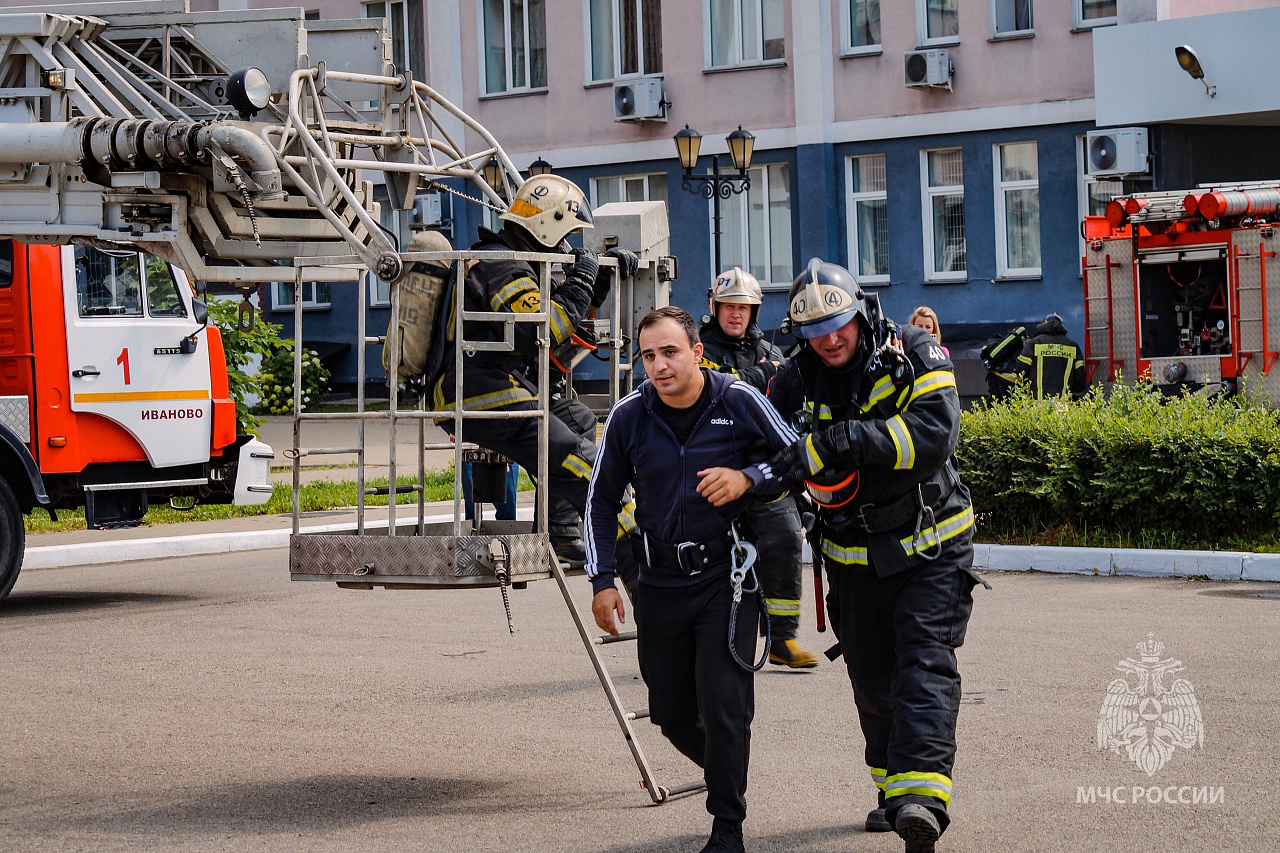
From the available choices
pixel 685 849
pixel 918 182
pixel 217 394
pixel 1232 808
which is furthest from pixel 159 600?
pixel 918 182

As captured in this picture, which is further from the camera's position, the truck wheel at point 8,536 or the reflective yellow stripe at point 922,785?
the truck wheel at point 8,536

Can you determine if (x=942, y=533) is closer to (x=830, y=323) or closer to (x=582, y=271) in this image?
(x=830, y=323)

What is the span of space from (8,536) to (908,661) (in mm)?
7515

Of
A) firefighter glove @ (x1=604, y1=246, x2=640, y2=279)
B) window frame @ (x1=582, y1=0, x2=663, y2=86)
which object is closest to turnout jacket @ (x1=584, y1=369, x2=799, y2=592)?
firefighter glove @ (x1=604, y1=246, x2=640, y2=279)

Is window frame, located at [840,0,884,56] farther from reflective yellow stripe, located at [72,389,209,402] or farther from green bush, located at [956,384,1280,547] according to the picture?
reflective yellow stripe, located at [72,389,209,402]

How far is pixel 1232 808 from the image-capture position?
18.8ft

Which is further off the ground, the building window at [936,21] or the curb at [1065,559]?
the building window at [936,21]

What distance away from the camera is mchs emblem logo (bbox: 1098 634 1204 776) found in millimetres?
6562

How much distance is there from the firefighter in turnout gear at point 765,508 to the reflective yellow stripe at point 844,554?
122 cm

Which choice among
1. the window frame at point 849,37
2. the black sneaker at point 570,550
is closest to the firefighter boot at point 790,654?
the black sneaker at point 570,550

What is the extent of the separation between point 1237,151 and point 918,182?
483 centimetres

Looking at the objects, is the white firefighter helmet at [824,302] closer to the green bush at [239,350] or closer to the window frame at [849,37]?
the green bush at [239,350]

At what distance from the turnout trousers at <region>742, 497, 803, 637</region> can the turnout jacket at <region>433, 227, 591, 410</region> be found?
4.44ft

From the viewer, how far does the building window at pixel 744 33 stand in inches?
1113
